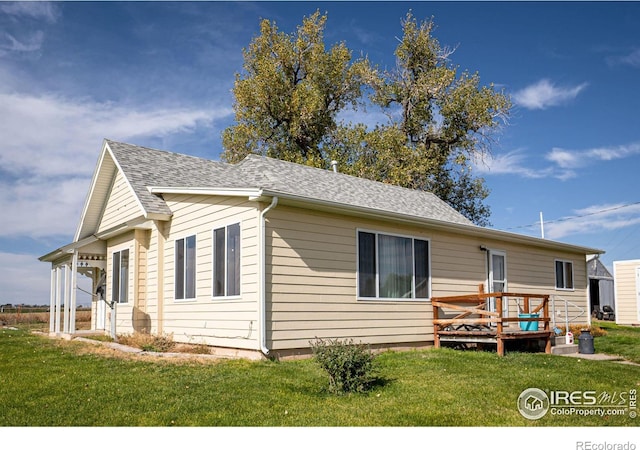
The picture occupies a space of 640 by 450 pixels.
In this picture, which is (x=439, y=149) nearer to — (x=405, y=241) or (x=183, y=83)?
(x=183, y=83)

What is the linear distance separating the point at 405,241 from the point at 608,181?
18502 millimetres

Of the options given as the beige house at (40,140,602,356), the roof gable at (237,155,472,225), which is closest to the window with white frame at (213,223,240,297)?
the beige house at (40,140,602,356)

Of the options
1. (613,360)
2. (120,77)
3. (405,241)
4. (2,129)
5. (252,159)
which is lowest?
(613,360)

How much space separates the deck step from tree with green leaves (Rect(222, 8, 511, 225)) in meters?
13.1

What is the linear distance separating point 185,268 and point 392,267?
4.44 meters

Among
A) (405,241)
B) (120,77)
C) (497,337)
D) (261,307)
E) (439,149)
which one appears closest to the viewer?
(261,307)

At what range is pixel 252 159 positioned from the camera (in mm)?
14750

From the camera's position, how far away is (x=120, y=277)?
50.9ft

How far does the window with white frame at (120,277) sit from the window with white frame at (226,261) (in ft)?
14.6

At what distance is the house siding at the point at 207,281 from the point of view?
10.5m

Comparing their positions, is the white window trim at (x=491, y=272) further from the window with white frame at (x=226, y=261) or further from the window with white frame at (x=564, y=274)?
the window with white frame at (x=226, y=261)

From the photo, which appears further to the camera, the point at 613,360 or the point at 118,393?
the point at 613,360

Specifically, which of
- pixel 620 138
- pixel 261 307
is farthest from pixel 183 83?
pixel 620 138

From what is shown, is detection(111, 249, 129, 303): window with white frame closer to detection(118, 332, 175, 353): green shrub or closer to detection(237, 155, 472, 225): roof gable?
detection(118, 332, 175, 353): green shrub
